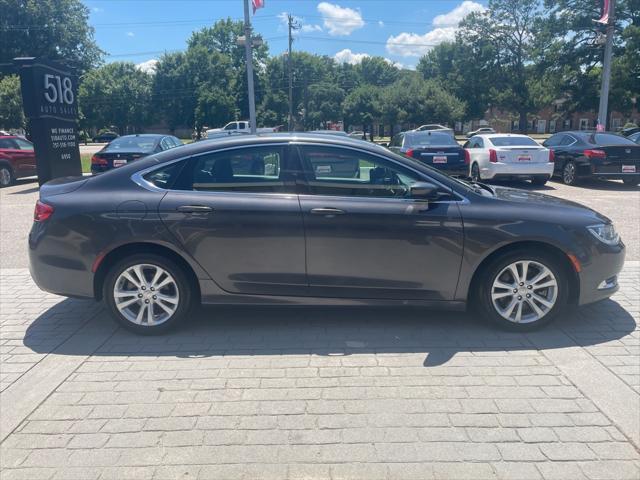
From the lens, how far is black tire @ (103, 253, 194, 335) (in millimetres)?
4180

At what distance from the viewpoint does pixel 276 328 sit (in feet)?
14.7

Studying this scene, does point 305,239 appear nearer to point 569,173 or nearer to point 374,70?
point 569,173

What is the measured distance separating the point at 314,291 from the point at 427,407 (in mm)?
1408

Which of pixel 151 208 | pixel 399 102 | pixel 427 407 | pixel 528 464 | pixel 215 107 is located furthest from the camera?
pixel 215 107

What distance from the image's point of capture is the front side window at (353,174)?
420cm

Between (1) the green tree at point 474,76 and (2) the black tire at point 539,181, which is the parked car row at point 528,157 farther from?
(1) the green tree at point 474,76

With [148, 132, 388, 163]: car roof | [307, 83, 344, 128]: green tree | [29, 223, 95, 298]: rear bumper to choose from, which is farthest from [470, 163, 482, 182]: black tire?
[307, 83, 344, 128]: green tree

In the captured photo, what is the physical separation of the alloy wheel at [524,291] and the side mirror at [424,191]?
2.85ft

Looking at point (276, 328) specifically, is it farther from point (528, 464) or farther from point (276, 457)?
point (528, 464)

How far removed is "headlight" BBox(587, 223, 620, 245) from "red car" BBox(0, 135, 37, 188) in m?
16.1

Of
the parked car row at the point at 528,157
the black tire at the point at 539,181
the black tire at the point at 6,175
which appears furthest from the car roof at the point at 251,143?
the black tire at the point at 6,175

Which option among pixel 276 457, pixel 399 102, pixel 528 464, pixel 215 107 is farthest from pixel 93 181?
pixel 215 107

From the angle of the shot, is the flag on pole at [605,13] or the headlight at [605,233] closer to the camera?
the headlight at [605,233]

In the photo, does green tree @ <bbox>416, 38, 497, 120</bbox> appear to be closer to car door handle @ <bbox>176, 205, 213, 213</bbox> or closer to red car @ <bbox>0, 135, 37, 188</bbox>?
red car @ <bbox>0, 135, 37, 188</bbox>
